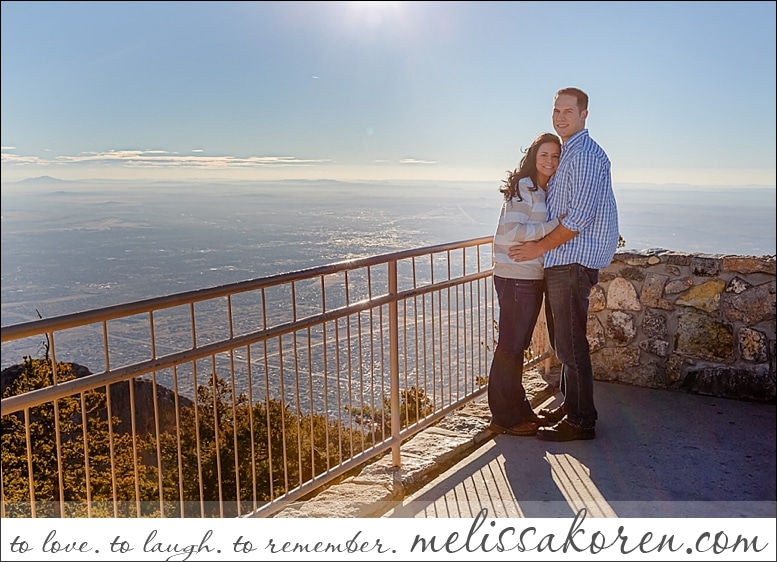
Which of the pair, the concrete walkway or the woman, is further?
the woman

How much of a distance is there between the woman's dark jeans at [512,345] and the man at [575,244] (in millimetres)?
121

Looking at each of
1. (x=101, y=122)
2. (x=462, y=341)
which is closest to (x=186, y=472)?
(x=462, y=341)

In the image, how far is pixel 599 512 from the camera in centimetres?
293

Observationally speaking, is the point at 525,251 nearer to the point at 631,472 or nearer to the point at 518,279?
the point at 518,279

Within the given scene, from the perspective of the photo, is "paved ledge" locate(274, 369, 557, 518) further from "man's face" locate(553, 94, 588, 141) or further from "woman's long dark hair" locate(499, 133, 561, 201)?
"man's face" locate(553, 94, 588, 141)

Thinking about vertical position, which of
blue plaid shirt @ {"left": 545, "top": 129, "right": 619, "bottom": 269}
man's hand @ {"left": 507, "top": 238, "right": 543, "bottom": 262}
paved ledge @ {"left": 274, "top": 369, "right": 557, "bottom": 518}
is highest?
blue plaid shirt @ {"left": 545, "top": 129, "right": 619, "bottom": 269}

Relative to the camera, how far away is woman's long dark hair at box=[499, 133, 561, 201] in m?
3.60

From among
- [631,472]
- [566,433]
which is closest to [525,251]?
[566,433]

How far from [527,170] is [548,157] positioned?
0.42 feet

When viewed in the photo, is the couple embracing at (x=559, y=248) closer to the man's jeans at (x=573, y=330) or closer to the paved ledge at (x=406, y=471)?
the man's jeans at (x=573, y=330)

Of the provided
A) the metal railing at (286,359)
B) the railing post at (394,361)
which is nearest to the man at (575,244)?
the metal railing at (286,359)

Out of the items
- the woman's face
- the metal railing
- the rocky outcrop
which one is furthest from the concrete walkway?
the woman's face

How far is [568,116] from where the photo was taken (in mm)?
3549

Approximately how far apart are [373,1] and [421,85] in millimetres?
9991
